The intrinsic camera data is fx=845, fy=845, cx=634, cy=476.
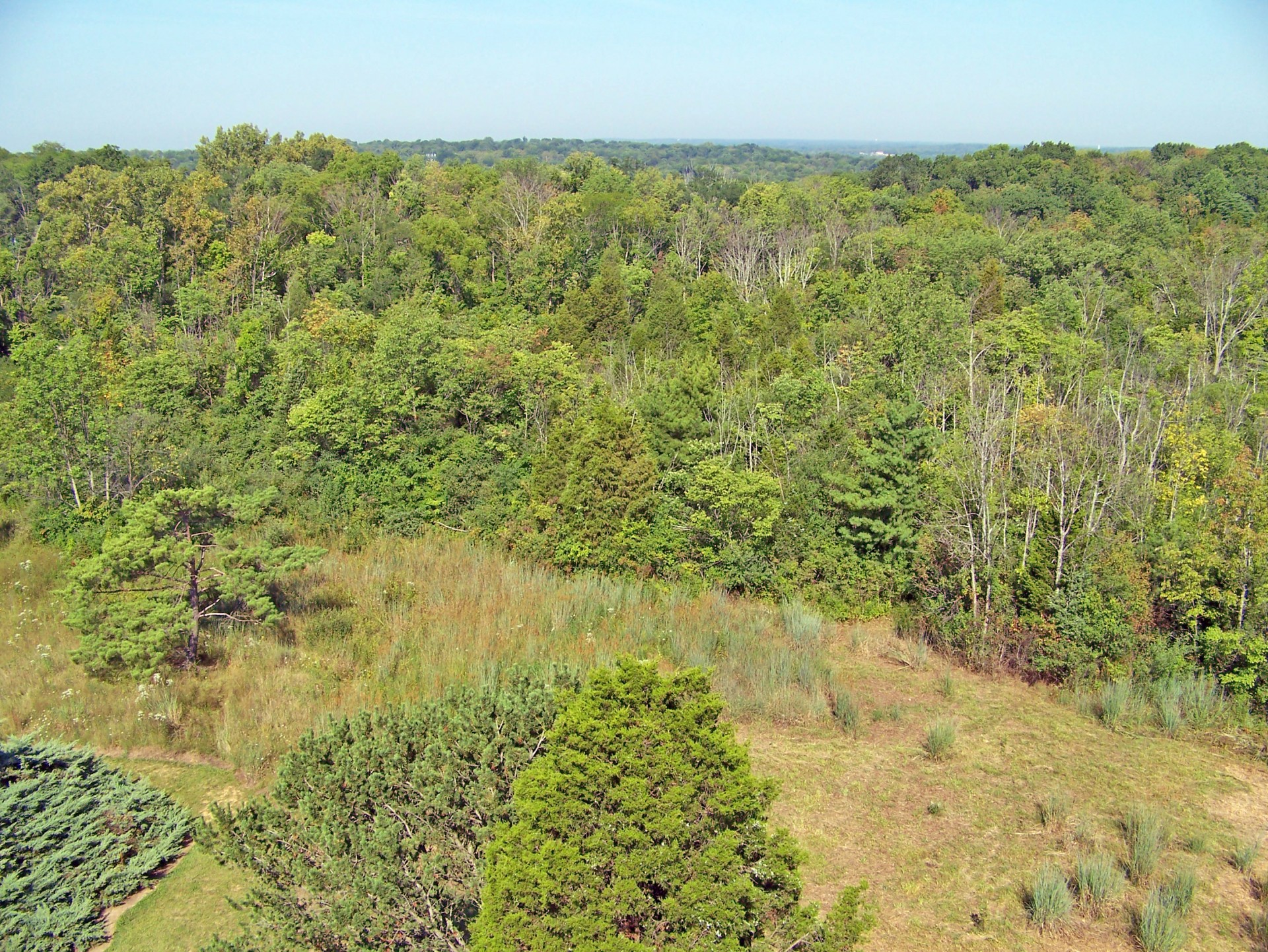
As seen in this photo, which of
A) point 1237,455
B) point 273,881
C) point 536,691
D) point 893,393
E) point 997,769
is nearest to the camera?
point 273,881

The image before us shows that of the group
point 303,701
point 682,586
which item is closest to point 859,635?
point 682,586

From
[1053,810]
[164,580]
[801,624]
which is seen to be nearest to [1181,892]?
[1053,810]

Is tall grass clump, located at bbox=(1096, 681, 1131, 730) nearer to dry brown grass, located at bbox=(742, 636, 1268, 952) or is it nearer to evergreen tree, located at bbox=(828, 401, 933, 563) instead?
dry brown grass, located at bbox=(742, 636, 1268, 952)

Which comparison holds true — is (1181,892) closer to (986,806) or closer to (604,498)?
(986,806)

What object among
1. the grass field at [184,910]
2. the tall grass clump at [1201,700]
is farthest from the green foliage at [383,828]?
the tall grass clump at [1201,700]

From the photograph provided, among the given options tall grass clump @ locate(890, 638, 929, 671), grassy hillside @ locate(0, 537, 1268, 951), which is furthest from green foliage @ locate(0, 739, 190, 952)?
tall grass clump @ locate(890, 638, 929, 671)

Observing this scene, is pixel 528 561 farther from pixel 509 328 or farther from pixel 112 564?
pixel 509 328
